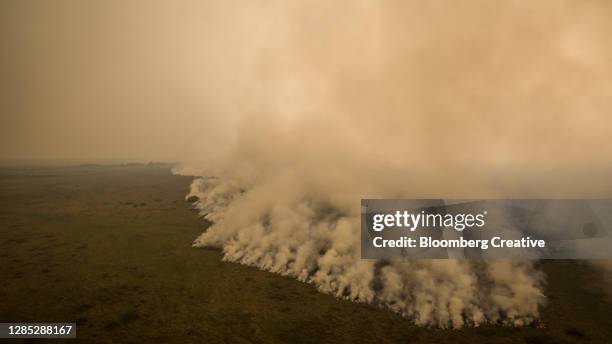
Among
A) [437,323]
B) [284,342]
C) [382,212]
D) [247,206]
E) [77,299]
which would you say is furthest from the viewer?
[247,206]

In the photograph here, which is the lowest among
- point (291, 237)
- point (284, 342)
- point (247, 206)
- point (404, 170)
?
point (284, 342)

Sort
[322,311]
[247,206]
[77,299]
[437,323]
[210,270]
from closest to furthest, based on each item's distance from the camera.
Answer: [437,323]
[322,311]
[77,299]
[210,270]
[247,206]

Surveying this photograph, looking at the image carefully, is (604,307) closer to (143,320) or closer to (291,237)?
(291,237)

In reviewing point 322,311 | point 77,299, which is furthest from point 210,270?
point 322,311

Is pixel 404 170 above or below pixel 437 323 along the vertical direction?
above

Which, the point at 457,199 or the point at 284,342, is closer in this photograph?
the point at 284,342

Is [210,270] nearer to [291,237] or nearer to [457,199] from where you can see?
[291,237]
